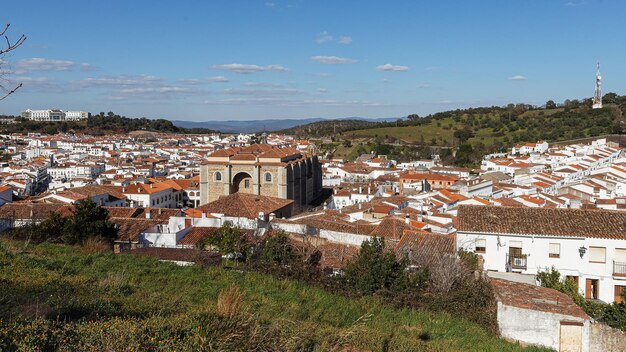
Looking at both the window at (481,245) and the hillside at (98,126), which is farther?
the hillside at (98,126)

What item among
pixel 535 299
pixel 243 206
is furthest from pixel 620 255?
pixel 243 206

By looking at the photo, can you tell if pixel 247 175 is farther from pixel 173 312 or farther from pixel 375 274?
pixel 173 312

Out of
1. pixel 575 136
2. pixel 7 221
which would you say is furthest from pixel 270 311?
pixel 575 136

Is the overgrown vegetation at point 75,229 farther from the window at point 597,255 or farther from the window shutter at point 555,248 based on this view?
the window at point 597,255

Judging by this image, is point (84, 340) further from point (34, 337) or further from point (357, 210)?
point (357, 210)

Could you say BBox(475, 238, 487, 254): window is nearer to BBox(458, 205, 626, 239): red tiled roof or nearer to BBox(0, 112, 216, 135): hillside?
BBox(458, 205, 626, 239): red tiled roof

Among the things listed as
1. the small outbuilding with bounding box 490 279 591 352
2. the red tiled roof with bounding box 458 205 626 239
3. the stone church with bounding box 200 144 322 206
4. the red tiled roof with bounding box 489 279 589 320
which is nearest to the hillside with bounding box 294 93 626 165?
the stone church with bounding box 200 144 322 206

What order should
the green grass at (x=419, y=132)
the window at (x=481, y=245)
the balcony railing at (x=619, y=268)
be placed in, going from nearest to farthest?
the balcony railing at (x=619, y=268) < the window at (x=481, y=245) < the green grass at (x=419, y=132)

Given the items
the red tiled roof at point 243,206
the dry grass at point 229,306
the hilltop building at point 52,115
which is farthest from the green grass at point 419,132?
the hilltop building at point 52,115
